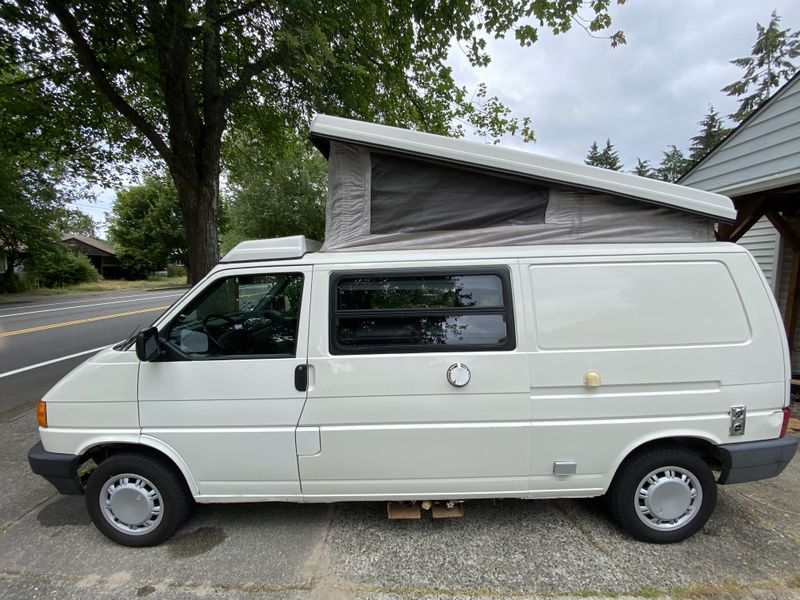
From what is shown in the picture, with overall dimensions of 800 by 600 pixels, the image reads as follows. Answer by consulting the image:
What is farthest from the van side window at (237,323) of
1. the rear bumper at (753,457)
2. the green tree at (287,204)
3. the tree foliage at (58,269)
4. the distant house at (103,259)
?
the distant house at (103,259)

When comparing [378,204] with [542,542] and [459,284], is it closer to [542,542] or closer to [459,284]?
[459,284]

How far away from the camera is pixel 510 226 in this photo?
2.66m

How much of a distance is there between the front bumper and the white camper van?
0.02m

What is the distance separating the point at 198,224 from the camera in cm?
571

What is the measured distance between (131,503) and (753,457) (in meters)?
4.05

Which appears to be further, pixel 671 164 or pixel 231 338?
pixel 671 164

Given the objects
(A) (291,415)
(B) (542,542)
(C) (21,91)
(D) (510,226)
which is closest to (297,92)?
(C) (21,91)

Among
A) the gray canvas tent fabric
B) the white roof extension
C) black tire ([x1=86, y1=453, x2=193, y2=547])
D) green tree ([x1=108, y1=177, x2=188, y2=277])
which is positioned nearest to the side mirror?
black tire ([x1=86, y1=453, x2=193, y2=547])

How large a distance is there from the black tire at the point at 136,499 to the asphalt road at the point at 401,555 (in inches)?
4.5

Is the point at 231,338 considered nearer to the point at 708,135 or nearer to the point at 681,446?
the point at 681,446

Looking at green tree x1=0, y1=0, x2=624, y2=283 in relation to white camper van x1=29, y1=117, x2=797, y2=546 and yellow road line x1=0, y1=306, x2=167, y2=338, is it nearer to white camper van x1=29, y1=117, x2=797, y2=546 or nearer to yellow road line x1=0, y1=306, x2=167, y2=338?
white camper van x1=29, y1=117, x2=797, y2=546

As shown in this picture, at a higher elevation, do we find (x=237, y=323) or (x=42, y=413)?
(x=237, y=323)

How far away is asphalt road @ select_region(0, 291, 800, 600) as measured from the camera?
2.27 m

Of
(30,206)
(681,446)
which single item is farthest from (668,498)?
(30,206)
